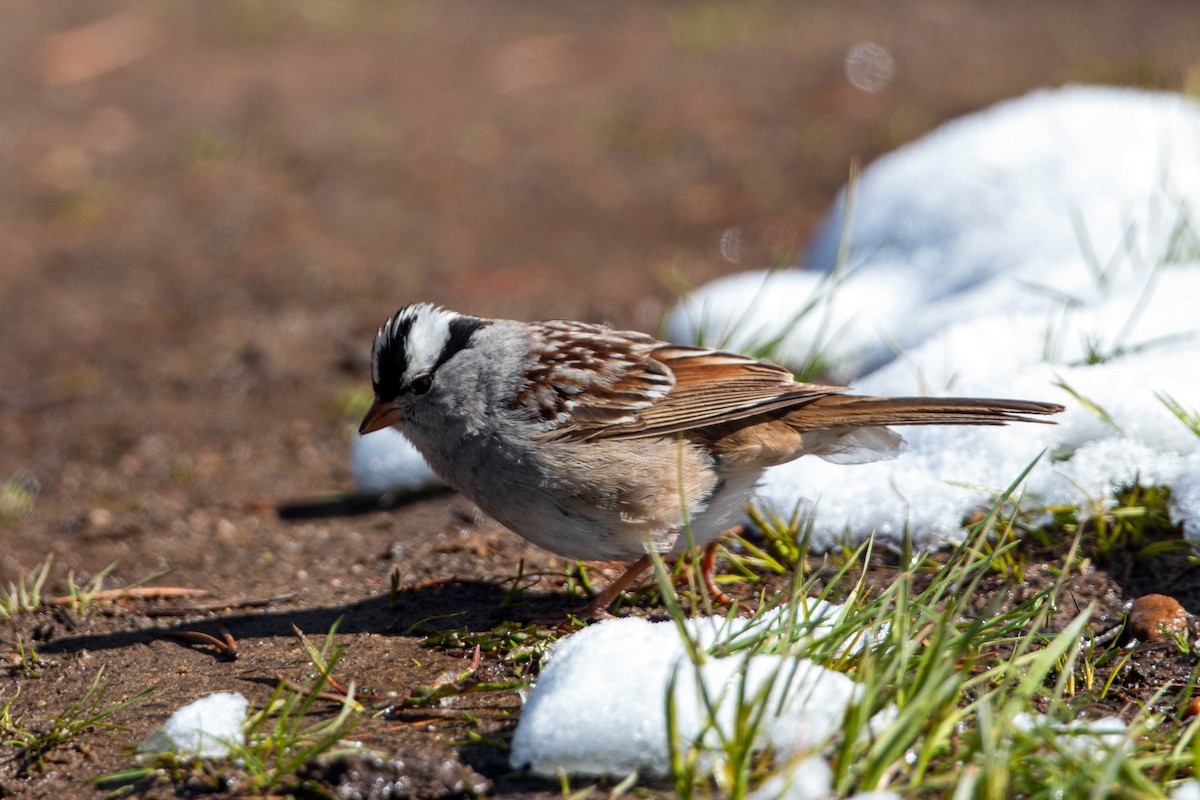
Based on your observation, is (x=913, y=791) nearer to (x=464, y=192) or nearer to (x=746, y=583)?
(x=746, y=583)

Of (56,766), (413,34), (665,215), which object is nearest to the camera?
(56,766)

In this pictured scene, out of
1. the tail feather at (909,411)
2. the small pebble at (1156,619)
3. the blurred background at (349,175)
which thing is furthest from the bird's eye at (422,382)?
the small pebble at (1156,619)

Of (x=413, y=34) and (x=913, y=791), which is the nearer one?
(x=913, y=791)

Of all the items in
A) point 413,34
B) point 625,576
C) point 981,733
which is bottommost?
point 625,576

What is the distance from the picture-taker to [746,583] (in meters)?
4.09

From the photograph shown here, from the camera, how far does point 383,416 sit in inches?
169

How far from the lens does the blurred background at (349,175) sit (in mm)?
6348

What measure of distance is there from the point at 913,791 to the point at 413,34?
9.68m

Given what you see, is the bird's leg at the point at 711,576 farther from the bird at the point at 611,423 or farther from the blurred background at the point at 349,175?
the blurred background at the point at 349,175

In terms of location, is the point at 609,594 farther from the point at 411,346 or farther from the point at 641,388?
the point at 411,346

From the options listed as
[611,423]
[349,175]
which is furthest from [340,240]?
[611,423]

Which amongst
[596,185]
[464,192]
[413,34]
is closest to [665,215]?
[596,185]

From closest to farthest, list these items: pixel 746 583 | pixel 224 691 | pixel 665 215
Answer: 1. pixel 224 691
2. pixel 746 583
3. pixel 665 215

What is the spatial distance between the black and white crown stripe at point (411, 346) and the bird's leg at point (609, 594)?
100 cm
